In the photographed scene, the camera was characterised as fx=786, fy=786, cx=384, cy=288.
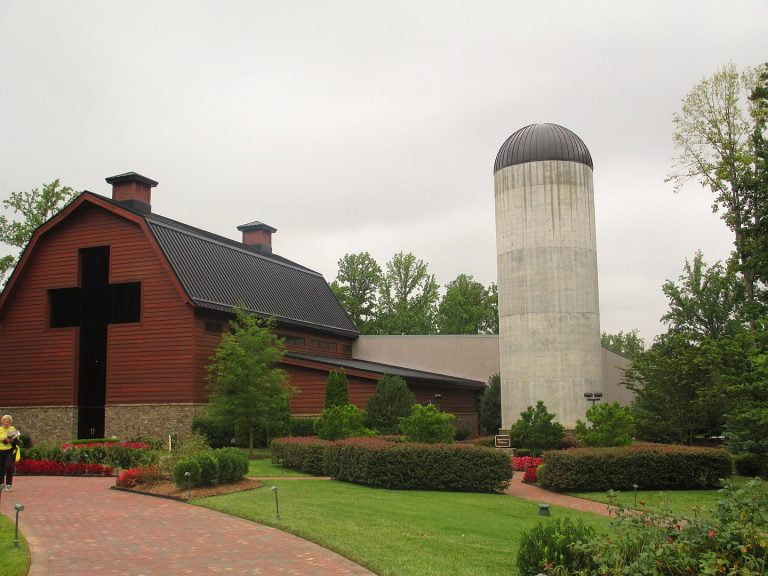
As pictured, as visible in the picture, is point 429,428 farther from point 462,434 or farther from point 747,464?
point 462,434

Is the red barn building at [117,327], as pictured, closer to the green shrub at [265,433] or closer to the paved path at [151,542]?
the green shrub at [265,433]

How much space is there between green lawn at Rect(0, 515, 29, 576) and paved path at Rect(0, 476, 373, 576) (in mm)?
156

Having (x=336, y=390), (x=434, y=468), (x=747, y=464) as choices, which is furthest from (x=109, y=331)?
(x=747, y=464)

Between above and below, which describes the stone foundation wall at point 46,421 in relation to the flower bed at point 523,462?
above

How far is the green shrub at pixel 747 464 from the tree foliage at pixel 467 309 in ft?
146

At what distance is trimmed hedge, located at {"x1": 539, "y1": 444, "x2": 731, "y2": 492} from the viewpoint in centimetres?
2052

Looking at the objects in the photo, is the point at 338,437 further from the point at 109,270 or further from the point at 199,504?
the point at 109,270

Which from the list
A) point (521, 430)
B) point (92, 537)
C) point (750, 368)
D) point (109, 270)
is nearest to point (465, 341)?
point (521, 430)

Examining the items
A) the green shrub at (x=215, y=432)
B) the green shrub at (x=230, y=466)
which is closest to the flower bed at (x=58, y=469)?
the green shrub at (x=230, y=466)

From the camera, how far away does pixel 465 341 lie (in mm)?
45094

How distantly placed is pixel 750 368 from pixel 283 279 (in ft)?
83.1

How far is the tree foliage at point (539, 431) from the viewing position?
92.1 ft

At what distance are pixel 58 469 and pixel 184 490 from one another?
6.32 meters

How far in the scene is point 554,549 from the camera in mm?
8531
